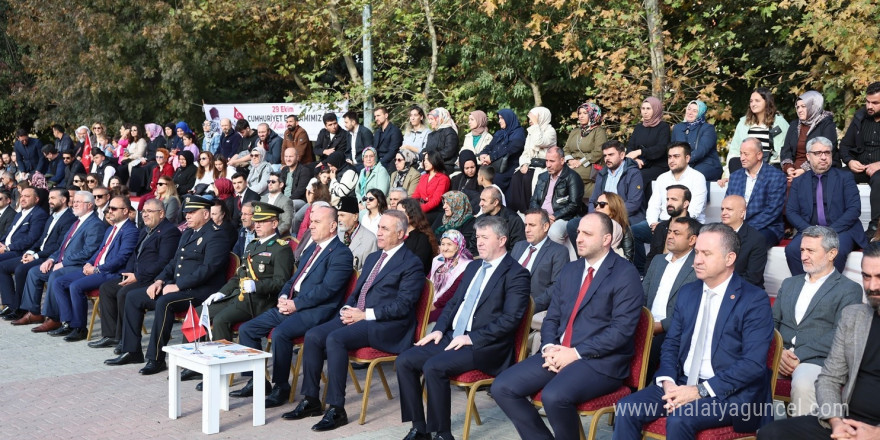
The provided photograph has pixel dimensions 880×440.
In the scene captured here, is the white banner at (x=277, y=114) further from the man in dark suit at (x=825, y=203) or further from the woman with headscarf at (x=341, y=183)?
the man in dark suit at (x=825, y=203)

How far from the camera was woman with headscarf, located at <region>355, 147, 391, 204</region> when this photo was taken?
11961 mm

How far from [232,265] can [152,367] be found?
1.17 meters

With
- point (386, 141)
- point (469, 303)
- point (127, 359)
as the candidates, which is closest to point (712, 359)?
point (469, 303)

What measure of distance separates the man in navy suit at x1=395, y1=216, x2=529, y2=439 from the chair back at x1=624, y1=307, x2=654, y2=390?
2.85 feet

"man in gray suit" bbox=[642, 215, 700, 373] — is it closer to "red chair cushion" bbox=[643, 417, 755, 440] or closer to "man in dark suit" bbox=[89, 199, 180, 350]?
"red chair cushion" bbox=[643, 417, 755, 440]

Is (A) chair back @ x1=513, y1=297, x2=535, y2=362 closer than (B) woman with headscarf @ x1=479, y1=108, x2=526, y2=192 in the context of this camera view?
Yes

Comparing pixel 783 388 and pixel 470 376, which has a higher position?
pixel 783 388

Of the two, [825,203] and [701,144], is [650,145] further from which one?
[825,203]

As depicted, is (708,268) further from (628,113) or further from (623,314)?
(628,113)

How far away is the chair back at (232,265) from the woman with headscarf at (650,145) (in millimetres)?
4235

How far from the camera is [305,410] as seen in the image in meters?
6.73

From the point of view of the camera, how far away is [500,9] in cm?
1620

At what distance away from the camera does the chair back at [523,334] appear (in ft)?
19.8

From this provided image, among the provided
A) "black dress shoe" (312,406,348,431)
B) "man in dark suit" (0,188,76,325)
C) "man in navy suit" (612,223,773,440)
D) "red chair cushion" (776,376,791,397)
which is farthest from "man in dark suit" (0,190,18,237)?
"red chair cushion" (776,376,791,397)
